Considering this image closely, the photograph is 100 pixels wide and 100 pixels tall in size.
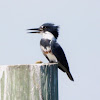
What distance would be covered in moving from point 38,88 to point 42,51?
406 cm

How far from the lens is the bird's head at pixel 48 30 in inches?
291

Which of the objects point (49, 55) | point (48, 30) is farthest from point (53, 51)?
point (48, 30)

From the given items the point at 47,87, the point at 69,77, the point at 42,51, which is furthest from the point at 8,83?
the point at 42,51

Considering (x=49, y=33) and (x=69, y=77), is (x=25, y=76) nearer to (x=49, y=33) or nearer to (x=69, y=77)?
(x=69, y=77)

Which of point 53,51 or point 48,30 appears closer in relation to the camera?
point 53,51

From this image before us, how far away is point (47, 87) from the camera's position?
10.6ft

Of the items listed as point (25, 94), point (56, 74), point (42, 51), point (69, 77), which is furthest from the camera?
point (42, 51)

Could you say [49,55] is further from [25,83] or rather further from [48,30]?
[25,83]

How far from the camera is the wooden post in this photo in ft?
10.2

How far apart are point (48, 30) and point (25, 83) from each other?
4349 mm

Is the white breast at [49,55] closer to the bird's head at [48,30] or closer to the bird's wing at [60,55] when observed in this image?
the bird's wing at [60,55]

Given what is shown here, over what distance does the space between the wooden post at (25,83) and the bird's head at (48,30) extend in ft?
13.6

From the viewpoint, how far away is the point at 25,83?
313cm

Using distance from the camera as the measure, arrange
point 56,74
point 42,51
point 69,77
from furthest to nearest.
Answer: point 42,51, point 69,77, point 56,74
